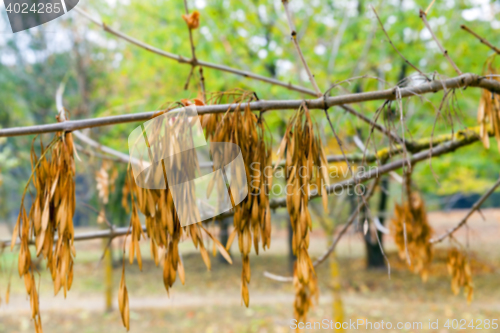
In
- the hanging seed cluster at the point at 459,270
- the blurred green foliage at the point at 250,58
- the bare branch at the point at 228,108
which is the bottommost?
the hanging seed cluster at the point at 459,270

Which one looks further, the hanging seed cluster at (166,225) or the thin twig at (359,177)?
the thin twig at (359,177)

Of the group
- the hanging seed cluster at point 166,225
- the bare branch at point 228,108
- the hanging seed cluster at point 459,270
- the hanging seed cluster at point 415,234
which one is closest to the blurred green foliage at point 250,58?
the hanging seed cluster at point 415,234

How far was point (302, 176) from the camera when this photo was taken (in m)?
0.97

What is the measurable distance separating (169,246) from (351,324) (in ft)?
18.8

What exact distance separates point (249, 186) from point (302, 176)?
0.16 meters

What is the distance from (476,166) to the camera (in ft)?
18.3

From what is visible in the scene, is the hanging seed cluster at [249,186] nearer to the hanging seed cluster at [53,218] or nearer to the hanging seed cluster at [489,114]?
the hanging seed cluster at [53,218]

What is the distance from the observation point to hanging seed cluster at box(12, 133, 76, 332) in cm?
97

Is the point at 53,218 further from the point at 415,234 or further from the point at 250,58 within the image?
the point at 250,58

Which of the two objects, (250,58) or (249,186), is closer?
(249,186)

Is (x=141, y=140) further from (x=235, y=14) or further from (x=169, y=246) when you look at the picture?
(x=235, y=14)

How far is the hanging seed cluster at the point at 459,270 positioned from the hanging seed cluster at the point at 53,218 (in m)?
2.01

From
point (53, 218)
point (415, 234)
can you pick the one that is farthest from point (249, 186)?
point (415, 234)

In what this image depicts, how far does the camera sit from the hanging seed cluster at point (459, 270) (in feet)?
6.48
